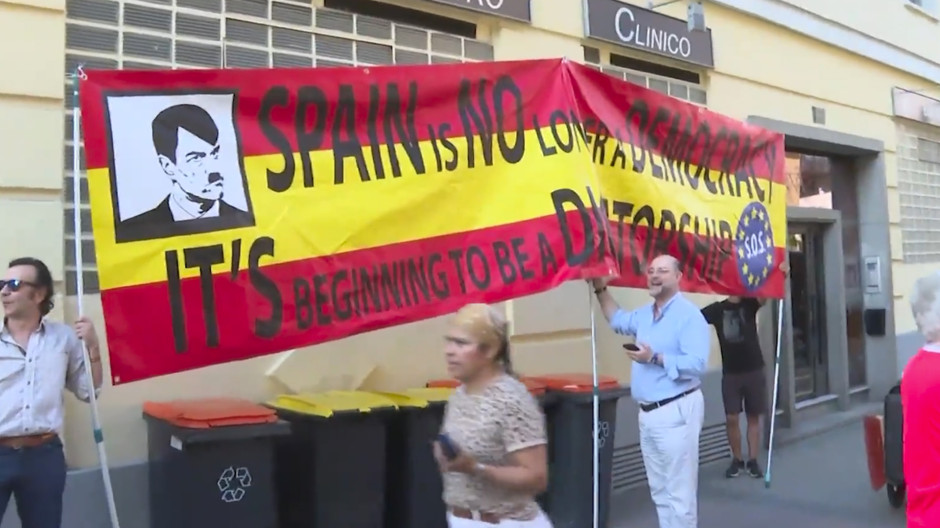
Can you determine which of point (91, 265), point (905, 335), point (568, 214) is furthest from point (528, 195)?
point (905, 335)

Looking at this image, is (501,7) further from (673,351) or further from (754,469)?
(754,469)

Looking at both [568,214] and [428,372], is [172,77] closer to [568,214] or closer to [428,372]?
[568,214]

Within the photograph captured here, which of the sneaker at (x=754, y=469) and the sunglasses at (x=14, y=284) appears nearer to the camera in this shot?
the sunglasses at (x=14, y=284)

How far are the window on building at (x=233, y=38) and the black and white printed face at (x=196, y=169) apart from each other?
5.42ft

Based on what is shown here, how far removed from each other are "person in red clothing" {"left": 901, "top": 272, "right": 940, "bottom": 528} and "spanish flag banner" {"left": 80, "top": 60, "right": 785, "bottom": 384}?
178 centimetres

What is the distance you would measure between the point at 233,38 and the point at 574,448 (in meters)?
3.34

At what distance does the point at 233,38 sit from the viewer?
5730 mm

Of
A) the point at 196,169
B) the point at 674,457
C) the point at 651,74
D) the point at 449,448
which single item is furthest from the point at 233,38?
the point at 651,74

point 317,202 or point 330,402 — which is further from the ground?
point 317,202

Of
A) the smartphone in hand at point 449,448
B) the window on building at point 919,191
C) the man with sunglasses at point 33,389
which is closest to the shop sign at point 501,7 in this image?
the man with sunglasses at point 33,389

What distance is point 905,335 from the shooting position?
39.2 ft

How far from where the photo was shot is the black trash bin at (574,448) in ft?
19.4

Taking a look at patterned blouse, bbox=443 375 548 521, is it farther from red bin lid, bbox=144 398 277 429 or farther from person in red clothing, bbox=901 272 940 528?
red bin lid, bbox=144 398 277 429

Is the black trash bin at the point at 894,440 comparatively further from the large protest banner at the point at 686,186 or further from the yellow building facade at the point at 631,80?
the yellow building facade at the point at 631,80
